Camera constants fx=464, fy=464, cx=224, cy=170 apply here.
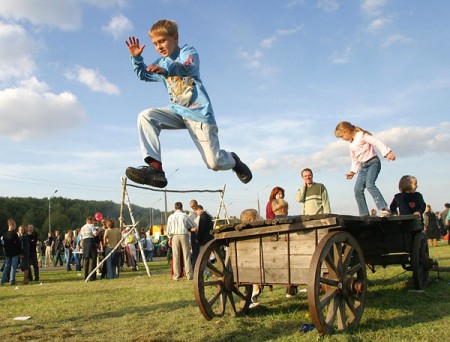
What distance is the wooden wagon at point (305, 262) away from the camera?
5.36 meters

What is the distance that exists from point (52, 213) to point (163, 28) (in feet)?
232

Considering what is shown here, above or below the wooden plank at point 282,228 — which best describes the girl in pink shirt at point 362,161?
above

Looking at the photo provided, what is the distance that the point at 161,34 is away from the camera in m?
4.33

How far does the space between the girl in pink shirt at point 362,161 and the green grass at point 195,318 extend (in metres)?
1.61

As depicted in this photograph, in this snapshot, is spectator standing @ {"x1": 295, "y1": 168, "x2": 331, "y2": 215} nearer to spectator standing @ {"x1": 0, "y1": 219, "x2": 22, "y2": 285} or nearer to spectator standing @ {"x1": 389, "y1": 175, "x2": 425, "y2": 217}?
spectator standing @ {"x1": 389, "y1": 175, "x2": 425, "y2": 217}

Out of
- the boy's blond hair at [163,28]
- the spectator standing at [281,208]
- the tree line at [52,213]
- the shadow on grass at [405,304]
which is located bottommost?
the shadow on grass at [405,304]

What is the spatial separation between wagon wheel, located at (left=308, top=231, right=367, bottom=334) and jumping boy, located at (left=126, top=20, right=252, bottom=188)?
1.57 metres

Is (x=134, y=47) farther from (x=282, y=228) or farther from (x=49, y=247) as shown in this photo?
(x=49, y=247)

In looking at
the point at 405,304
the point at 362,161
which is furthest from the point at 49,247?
the point at 405,304

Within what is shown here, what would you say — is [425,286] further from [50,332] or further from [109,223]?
[109,223]

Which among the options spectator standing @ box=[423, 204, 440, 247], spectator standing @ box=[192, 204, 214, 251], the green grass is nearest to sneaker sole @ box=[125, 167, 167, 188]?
the green grass

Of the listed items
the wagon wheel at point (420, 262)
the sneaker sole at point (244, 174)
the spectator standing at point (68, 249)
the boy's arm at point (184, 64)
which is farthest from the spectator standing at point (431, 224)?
the boy's arm at point (184, 64)

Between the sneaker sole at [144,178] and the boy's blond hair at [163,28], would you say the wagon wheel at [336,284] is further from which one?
the boy's blond hair at [163,28]

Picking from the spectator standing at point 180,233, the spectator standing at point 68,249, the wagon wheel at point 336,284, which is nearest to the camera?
the wagon wheel at point 336,284
